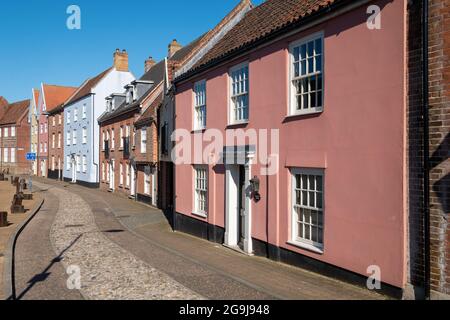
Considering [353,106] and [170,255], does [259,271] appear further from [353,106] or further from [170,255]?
[353,106]

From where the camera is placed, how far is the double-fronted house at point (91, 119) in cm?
4031

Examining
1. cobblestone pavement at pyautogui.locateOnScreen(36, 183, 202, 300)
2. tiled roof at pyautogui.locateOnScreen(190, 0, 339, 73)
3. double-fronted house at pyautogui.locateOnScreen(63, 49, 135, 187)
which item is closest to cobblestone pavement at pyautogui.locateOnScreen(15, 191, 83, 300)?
cobblestone pavement at pyautogui.locateOnScreen(36, 183, 202, 300)

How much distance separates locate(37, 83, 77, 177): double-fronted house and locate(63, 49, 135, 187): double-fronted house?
12.0 m

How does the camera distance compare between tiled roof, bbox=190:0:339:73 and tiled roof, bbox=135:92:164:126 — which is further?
tiled roof, bbox=135:92:164:126

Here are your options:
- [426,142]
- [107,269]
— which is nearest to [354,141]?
[426,142]

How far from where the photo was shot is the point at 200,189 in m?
15.9

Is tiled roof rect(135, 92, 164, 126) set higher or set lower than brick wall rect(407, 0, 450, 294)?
higher

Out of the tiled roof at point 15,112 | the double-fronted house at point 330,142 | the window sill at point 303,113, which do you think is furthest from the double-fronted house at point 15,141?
the window sill at point 303,113

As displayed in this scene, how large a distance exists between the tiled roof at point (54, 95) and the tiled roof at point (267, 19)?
45.0 m

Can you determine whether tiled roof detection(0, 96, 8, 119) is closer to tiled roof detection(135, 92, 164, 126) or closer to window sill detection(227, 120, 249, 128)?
tiled roof detection(135, 92, 164, 126)

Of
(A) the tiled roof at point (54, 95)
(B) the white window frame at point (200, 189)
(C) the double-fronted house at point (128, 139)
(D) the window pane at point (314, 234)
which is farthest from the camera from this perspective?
(A) the tiled roof at point (54, 95)

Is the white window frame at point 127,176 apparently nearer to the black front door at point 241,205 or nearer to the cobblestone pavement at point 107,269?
the cobblestone pavement at point 107,269

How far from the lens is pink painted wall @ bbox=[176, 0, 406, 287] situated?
7.62 m

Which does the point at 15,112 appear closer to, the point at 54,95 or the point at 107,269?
the point at 54,95
